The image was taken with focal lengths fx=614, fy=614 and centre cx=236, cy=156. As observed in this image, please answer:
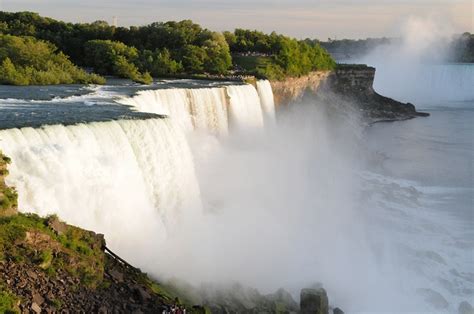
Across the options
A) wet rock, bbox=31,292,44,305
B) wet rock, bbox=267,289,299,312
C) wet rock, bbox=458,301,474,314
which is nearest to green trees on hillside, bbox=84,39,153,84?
wet rock, bbox=267,289,299,312

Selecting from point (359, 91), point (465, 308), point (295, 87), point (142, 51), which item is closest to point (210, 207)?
point (465, 308)

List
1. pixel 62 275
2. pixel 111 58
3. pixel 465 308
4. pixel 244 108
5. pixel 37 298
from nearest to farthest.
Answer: pixel 37 298, pixel 62 275, pixel 465 308, pixel 244 108, pixel 111 58

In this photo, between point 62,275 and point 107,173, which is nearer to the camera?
point 62,275

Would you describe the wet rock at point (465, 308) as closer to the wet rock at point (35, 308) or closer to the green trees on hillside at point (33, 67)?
the wet rock at point (35, 308)

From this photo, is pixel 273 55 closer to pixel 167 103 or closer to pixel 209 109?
pixel 209 109

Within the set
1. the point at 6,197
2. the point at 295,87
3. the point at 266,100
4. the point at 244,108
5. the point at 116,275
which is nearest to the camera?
the point at 6,197

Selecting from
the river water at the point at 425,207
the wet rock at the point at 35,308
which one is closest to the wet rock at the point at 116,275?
the wet rock at the point at 35,308

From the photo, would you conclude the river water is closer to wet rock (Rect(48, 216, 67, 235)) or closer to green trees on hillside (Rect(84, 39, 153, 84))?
wet rock (Rect(48, 216, 67, 235))
